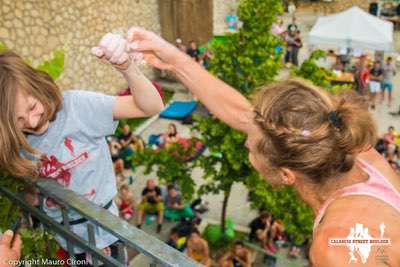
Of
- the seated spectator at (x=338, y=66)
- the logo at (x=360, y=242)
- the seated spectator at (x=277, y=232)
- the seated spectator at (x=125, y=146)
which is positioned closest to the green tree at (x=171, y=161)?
the seated spectator at (x=277, y=232)

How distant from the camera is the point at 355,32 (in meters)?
12.5

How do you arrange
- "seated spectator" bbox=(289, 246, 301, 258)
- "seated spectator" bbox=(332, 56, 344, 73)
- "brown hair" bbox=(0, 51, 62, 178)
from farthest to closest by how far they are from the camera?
"seated spectator" bbox=(332, 56, 344, 73) → "seated spectator" bbox=(289, 246, 301, 258) → "brown hair" bbox=(0, 51, 62, 178)

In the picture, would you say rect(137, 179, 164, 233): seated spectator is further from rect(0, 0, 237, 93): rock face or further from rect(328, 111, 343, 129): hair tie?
rect(328, 111, 343, 129): hair tie

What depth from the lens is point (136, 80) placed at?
1918 mm

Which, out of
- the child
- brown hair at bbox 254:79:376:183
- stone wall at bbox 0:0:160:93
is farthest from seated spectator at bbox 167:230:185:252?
brown hair at bbox 254:79:376:183

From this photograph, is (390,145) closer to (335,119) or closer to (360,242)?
(335,119)

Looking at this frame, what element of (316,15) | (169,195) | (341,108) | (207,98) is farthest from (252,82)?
(316,15)

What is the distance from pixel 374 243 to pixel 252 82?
4593 millimetres

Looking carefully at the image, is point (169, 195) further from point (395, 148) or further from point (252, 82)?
point (395, 148)

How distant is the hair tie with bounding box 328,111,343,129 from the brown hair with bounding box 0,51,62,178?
1.10 meters

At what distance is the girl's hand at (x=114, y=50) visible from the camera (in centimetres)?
180

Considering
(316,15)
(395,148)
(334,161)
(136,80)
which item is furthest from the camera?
(316,15)

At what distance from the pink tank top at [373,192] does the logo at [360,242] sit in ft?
0.46

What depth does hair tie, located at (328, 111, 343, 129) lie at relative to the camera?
5.04ft
